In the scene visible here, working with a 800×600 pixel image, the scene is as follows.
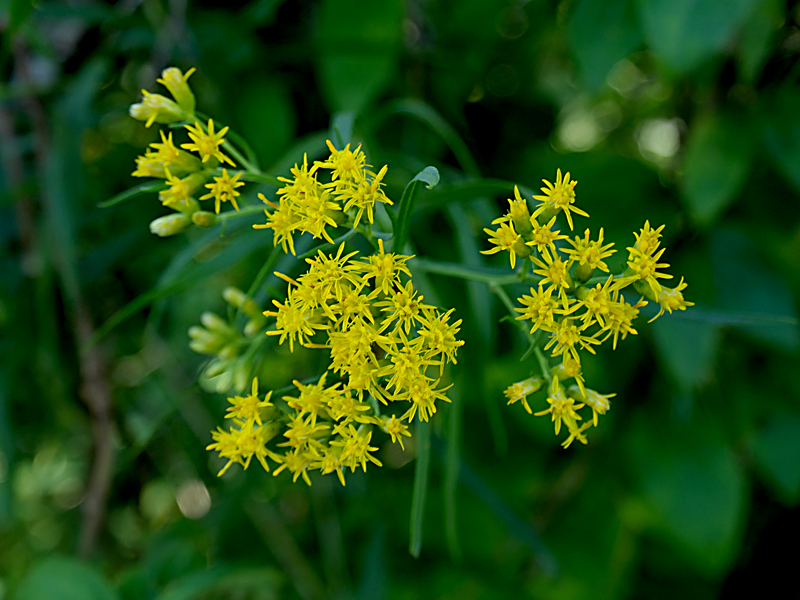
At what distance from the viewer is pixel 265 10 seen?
100cm

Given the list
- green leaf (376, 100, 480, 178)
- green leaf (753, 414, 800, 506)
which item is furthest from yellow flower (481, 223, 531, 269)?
green leaf (753, 414, 800, 506)

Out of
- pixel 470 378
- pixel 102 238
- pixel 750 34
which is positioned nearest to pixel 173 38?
pixel 102 238

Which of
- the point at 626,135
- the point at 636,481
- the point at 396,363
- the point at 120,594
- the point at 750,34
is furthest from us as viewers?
the point at 626,135

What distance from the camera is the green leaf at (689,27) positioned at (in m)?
0.85

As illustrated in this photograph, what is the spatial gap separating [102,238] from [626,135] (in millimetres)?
1332

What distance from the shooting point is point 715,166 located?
104 centimetres

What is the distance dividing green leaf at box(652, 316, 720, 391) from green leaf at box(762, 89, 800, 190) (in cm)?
30

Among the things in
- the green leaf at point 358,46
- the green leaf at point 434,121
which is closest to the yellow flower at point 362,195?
the green leaf at point 434,121

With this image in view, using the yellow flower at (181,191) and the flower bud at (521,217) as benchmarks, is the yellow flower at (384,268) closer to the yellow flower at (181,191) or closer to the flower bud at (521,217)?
the flower bud at (521,217)

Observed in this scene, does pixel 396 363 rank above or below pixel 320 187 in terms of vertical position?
below

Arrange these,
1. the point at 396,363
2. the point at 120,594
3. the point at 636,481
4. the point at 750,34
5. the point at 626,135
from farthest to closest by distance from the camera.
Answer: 1. the point at 626,135
2. the point at 636,481
3. the point at 120,594
4. the point at 750,34
5. the point at 396,363

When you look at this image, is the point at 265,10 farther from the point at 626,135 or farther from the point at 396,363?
the point at 626,135

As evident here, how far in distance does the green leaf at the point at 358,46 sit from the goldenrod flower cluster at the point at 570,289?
1.92 feet

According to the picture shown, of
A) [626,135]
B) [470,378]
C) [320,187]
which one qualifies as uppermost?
[320,187]
